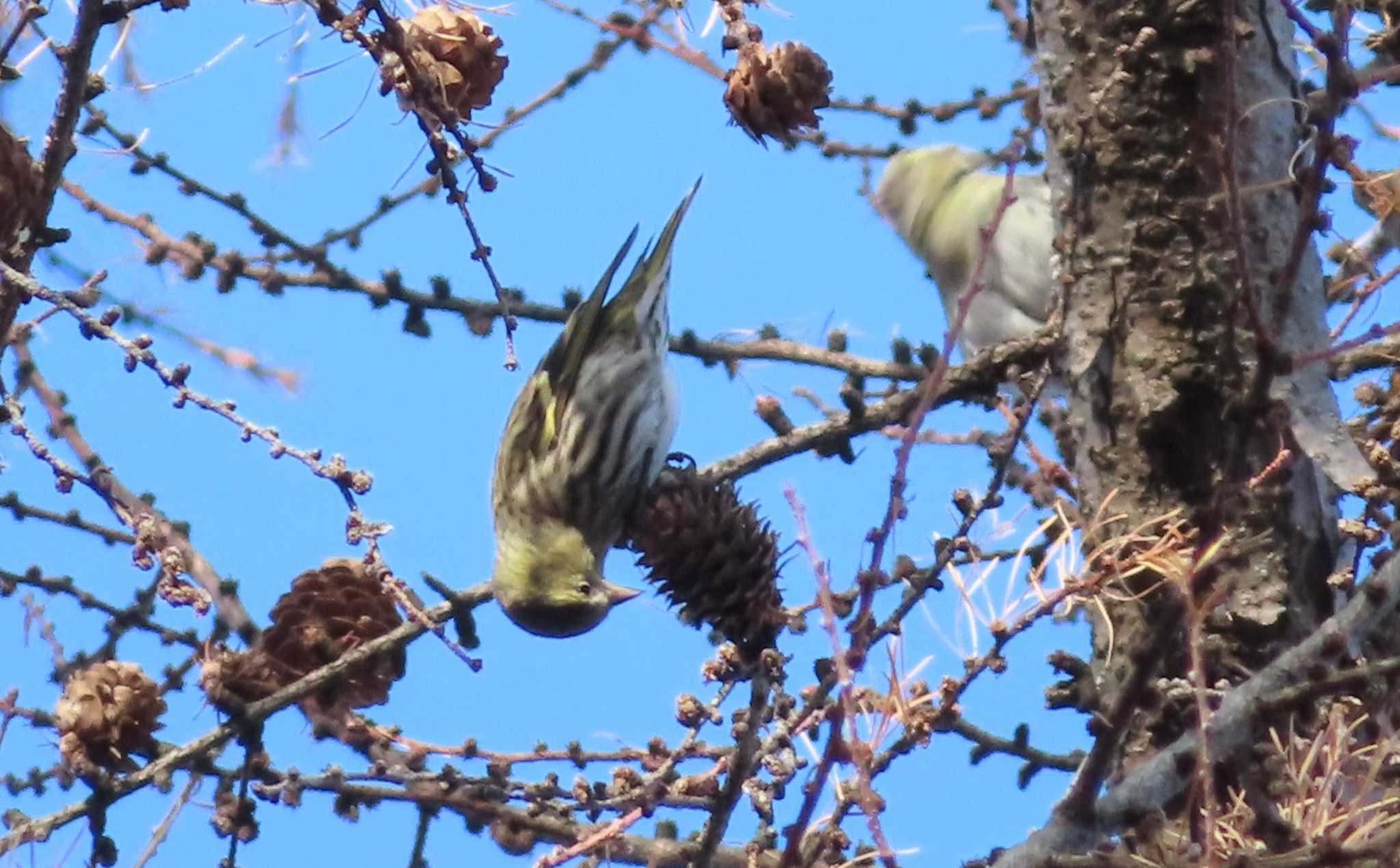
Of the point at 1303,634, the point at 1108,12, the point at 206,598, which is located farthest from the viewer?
the point at 1108,12

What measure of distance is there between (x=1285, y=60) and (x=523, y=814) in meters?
1.45

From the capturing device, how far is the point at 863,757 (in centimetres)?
123

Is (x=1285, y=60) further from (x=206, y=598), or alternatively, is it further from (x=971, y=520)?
(x=206, y=598)

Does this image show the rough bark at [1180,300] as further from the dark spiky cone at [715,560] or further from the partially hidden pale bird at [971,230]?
the partially hidden pale bird at [971,230]

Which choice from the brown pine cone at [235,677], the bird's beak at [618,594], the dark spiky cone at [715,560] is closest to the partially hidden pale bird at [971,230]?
the bird's beak at [618,594]

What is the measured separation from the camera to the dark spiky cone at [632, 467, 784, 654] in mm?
1652

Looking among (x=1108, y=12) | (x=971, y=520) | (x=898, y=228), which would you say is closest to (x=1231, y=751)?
(x=971, y=520)

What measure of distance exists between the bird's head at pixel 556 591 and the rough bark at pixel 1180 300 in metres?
1.14

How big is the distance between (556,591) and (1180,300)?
1364mm

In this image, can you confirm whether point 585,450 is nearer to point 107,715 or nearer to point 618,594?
point 618,594

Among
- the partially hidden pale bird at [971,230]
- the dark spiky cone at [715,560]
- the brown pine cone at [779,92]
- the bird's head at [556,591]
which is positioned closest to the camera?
the dark spiky cone at [715,560]

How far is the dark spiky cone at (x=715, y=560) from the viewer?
1.65 m

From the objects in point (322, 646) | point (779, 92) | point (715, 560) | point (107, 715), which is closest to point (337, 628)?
point (322, 646)

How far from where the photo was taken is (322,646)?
2.19 metres
